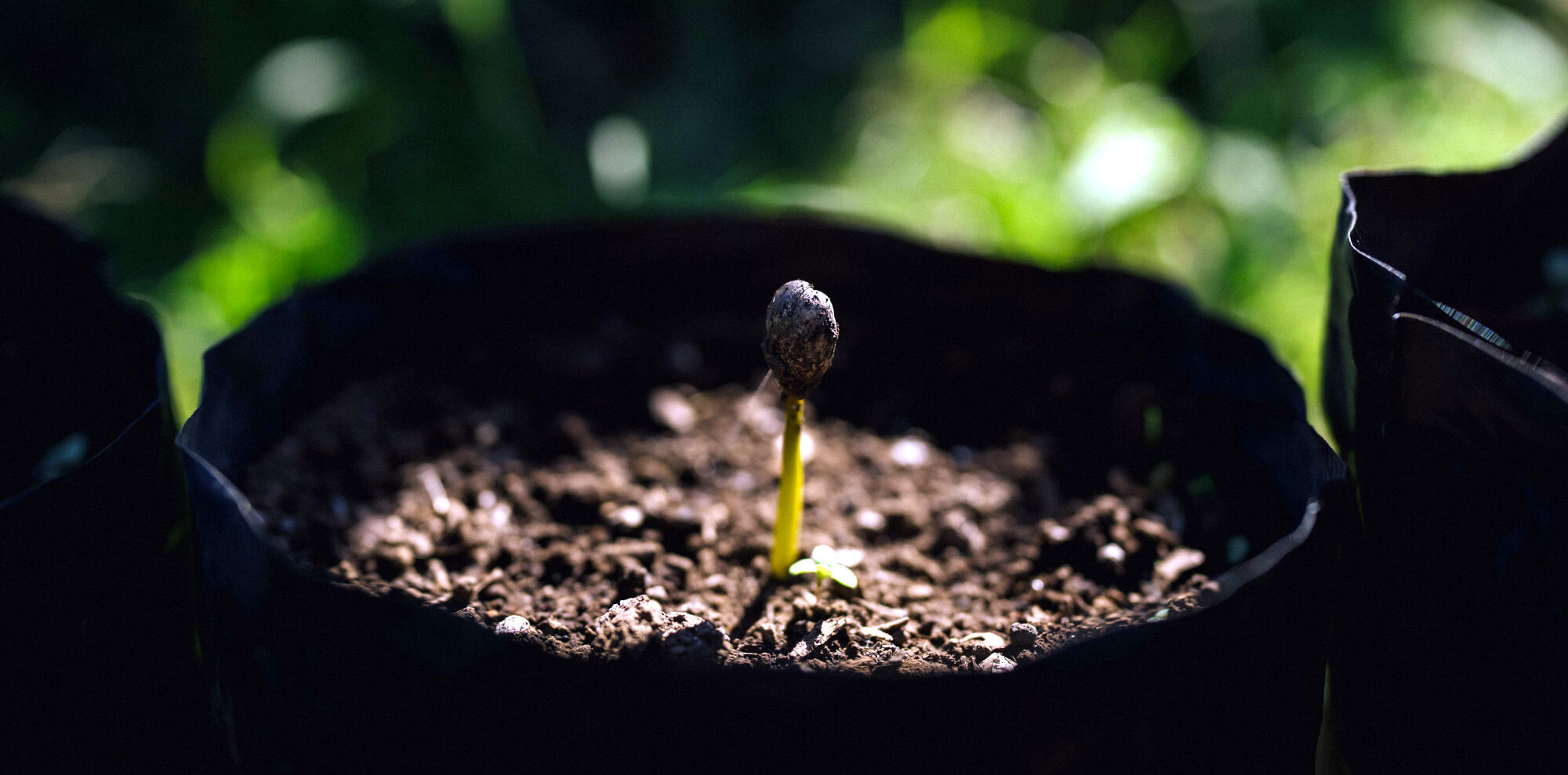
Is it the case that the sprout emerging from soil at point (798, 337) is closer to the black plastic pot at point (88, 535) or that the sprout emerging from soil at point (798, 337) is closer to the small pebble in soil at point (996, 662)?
the small pebble in soil at point (996, 662)

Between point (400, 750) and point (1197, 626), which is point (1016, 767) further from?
point (400, 750)

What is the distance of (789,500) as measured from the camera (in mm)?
708

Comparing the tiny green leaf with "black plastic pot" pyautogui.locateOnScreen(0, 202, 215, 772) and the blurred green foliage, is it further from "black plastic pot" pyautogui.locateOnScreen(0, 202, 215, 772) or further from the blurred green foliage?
the blurred green foliage

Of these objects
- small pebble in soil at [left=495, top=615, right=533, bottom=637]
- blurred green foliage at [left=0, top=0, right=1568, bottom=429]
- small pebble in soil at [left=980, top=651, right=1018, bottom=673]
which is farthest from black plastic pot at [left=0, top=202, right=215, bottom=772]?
blurred green foliage at [left=0, top=0, right=1568, bottom=429]

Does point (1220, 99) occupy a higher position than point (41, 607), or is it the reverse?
point (1220, 99)

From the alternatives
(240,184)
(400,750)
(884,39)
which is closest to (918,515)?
(400,750)

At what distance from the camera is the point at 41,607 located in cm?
58

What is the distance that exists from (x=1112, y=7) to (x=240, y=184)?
1959 millimetres

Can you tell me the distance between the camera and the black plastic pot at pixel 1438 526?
21.5 inches

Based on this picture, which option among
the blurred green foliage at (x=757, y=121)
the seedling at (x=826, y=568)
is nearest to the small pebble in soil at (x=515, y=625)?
the seedling at (x=826, y=568)

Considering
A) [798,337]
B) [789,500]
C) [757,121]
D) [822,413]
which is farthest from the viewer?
[757,121]

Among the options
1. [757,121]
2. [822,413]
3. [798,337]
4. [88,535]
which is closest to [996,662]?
[798,337]

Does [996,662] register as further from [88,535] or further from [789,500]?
[88,535]

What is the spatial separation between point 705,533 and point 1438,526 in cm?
50
